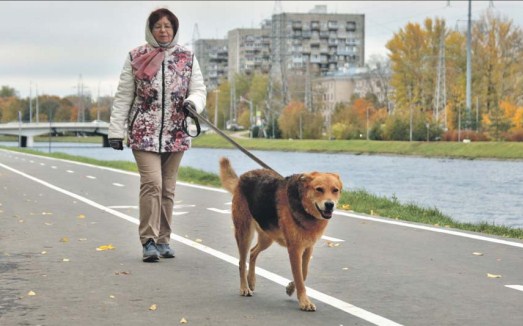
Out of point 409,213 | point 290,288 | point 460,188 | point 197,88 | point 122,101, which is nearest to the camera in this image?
point 290,288

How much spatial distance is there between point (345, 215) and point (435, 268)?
18.4ft

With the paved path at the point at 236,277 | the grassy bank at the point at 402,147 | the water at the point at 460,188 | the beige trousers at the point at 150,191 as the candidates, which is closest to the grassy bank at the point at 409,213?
the paved path at the point at 236,277

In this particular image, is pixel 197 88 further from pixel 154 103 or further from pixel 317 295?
pixel 317 295

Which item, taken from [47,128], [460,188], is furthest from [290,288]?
[47,128]

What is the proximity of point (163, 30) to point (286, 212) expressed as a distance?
10.2ft

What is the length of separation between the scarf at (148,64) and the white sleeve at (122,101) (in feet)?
0.30

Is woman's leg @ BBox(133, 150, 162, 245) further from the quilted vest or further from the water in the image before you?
the water

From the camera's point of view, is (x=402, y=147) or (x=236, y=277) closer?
(x=236, y=277)

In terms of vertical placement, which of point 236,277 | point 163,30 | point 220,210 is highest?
point 163,30

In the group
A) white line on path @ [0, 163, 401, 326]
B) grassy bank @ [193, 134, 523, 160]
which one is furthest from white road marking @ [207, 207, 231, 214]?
grassy bank @ [193, 134, 523, 160]

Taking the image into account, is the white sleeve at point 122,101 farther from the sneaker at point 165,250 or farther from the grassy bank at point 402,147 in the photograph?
the grassy bank at point 402,147

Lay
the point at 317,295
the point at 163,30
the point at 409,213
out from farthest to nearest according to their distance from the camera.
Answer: the point at 409,213 → the point at 163,30 → the point at 317,295

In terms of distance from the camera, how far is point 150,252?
8797 mm

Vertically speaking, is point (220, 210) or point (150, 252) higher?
point (150, 252)
